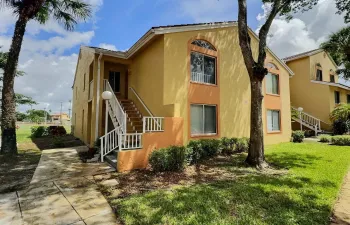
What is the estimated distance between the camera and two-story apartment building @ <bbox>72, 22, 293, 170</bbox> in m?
8.63

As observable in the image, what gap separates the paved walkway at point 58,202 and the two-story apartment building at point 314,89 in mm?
21078

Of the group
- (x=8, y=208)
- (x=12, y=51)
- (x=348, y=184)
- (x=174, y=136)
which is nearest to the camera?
(x=8, y=208)

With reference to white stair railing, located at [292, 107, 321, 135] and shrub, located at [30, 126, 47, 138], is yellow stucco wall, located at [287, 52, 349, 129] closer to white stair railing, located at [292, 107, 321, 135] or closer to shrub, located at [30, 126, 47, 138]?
white stair railing, located at [292, 107, 321, 135]

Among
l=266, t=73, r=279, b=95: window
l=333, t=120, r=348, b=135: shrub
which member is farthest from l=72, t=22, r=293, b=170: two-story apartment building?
l=333, t=120, r=348, b=135: shrub

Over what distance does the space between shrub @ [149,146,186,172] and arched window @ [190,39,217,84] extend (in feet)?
14.6

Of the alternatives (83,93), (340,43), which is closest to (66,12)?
(83,93)

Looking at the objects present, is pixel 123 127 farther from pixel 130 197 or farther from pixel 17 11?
pixel 17 11

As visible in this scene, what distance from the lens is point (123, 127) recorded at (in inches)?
321

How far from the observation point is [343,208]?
16.0 feet

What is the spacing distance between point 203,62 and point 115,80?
6.73 m

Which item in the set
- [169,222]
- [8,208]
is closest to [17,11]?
[8,208]

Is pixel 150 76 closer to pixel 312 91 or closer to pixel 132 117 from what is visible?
pixel 132 117

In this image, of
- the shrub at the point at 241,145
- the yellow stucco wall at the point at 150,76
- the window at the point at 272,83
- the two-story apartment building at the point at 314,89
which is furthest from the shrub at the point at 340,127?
the yellow stucco wall at the point at 150,76

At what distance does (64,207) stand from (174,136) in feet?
16.2
